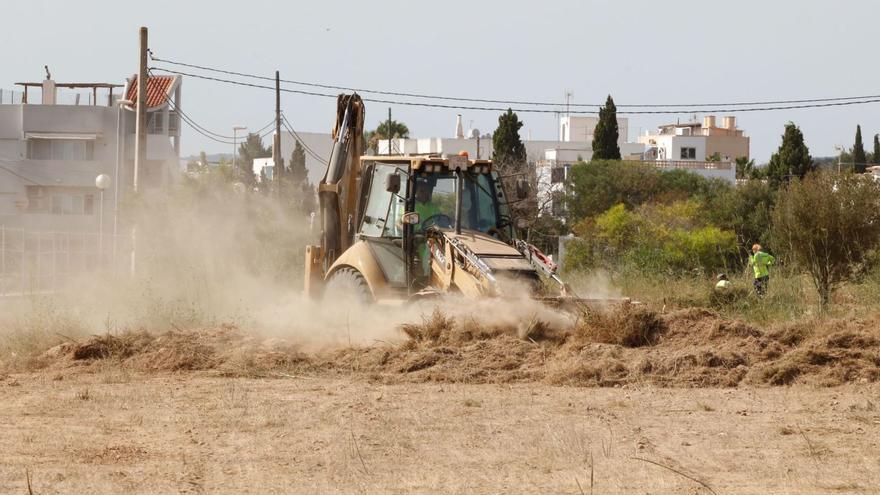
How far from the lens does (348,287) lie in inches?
661

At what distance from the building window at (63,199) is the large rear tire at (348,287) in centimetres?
4835

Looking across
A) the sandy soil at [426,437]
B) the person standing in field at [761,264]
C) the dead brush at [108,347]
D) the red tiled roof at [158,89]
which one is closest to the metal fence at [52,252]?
the person standing in field at [761,264]

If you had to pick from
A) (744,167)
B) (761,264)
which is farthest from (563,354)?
(744,167)

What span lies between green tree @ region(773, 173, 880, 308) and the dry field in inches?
224

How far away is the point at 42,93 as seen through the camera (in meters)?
63.5

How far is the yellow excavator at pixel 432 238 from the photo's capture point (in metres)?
15.4

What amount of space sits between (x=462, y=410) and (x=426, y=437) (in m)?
1.29

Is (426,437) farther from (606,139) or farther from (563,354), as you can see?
(606,139)

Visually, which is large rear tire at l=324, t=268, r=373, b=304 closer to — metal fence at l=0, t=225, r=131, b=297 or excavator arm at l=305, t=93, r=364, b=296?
excavator arm at l=305, t=93, r=364, b=296

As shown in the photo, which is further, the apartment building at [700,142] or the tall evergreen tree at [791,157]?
the apartment building at [700,142]

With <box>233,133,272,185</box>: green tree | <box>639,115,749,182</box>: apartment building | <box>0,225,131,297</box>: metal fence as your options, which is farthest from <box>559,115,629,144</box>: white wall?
<box>0,225,131,297</box>: metal fence

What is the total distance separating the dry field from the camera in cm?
913

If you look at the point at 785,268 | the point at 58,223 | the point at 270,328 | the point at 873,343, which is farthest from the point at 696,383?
the point at 58,223

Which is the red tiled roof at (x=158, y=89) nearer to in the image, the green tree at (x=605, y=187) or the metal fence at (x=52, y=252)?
the green tree at (x=605, y=187)
